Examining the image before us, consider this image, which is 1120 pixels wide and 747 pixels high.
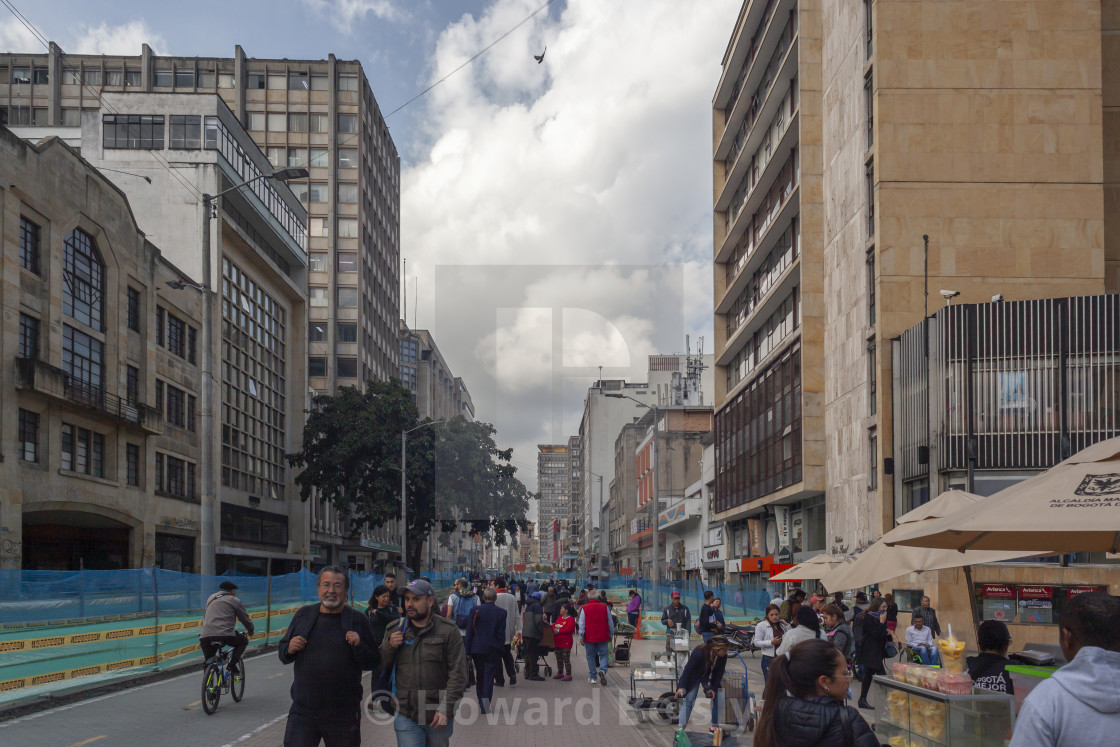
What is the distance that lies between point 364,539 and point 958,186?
203ft

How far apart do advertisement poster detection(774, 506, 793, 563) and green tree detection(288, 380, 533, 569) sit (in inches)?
824

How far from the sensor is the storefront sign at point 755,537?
4797 centimetres

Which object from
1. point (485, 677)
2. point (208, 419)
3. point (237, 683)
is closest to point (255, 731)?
point (237, 683)

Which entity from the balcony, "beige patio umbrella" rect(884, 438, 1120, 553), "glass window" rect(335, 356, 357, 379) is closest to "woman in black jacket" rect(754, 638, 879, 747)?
"beige patio umbrella" rect(884, 438, 1120, 553)

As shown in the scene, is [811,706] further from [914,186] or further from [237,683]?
[914,186]

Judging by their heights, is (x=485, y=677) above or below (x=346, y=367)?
below

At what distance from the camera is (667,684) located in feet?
60.9

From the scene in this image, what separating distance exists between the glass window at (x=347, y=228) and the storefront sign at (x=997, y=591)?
62609mm

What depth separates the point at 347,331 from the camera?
80.9 m

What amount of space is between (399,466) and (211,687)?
43359 mm

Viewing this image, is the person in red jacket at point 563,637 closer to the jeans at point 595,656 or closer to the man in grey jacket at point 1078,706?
the jeans at point 595,656

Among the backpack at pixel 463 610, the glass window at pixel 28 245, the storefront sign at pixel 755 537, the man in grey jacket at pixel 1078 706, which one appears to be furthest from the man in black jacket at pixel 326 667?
the storefront sign at pixel 755 537

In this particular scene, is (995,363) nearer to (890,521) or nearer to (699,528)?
(890,521)

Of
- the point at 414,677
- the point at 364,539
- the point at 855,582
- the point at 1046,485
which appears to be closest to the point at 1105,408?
the point at 855,582
